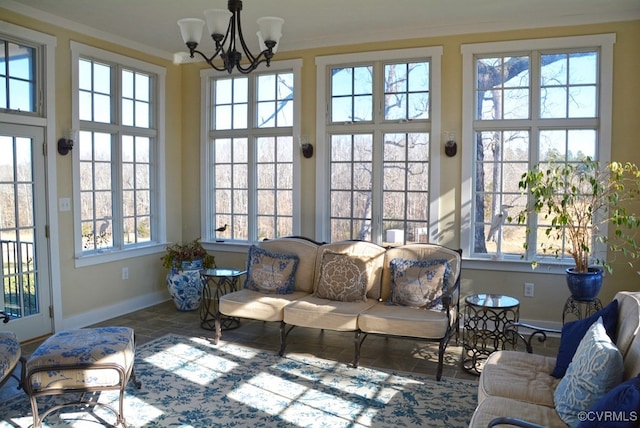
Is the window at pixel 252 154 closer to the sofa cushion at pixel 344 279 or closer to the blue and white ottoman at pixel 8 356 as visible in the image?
the sofa cushion at pixel 344 279

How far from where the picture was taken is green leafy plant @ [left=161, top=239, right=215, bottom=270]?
19.7 ft

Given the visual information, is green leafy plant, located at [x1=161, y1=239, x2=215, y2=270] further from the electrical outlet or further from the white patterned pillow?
the white patterned pillow

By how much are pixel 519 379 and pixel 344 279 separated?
2.03 metres

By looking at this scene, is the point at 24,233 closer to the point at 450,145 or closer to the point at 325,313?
the point at 325,313

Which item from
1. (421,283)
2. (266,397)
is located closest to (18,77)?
(266,397)

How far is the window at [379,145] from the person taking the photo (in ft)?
17.9

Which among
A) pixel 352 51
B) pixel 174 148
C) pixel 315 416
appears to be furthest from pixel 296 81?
pixel 315 416

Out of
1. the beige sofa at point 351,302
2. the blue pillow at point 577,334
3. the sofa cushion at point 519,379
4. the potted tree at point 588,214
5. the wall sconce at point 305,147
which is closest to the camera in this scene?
the sofa cushion at point 519,379

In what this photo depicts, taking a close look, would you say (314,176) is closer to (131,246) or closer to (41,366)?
(131,246)

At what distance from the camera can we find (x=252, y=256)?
5.13 m

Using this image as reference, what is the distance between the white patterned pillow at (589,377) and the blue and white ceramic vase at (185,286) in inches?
169

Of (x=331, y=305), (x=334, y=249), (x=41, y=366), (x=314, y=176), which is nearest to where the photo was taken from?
(x=41, y=366)

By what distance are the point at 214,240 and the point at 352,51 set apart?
2809mm

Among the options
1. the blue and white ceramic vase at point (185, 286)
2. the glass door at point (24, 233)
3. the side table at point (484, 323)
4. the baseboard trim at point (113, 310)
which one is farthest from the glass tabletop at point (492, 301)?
the glass door at point (24, 233)
